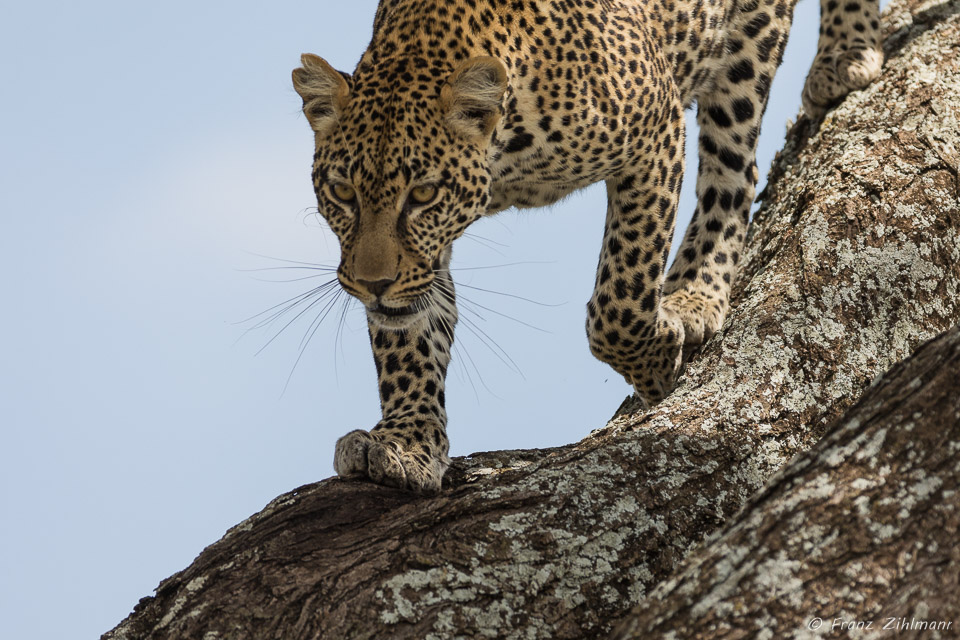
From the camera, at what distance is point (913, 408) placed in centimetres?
372

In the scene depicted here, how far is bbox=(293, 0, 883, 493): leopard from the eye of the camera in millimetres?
6238

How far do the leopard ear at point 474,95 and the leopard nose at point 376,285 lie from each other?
0.98 m

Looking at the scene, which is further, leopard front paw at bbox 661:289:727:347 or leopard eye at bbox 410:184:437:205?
leopard front paw at bbox 661:289:727:347

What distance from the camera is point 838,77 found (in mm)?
8844

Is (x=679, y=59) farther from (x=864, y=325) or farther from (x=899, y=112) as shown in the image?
(x=864, y=325)

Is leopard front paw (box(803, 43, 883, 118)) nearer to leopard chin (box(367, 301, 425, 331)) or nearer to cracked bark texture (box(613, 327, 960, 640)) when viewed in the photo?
leopard chin (box(367, 301, 425, 331))

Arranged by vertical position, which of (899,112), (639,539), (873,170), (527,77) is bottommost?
(639,539)

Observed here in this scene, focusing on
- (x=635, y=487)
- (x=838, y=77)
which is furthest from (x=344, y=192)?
(x=838, y=77)

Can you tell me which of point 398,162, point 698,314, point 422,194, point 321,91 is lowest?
point 698,314

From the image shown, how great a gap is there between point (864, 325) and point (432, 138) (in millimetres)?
2633

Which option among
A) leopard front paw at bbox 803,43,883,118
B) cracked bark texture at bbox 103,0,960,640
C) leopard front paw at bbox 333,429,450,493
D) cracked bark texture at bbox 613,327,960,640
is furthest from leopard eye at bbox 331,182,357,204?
leopard front paw at bbox 803,43,883,118

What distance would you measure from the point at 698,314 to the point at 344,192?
295cm

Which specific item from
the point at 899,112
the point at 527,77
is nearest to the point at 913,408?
the point at 527,77

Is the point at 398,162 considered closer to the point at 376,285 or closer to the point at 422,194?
the point at 422,194
